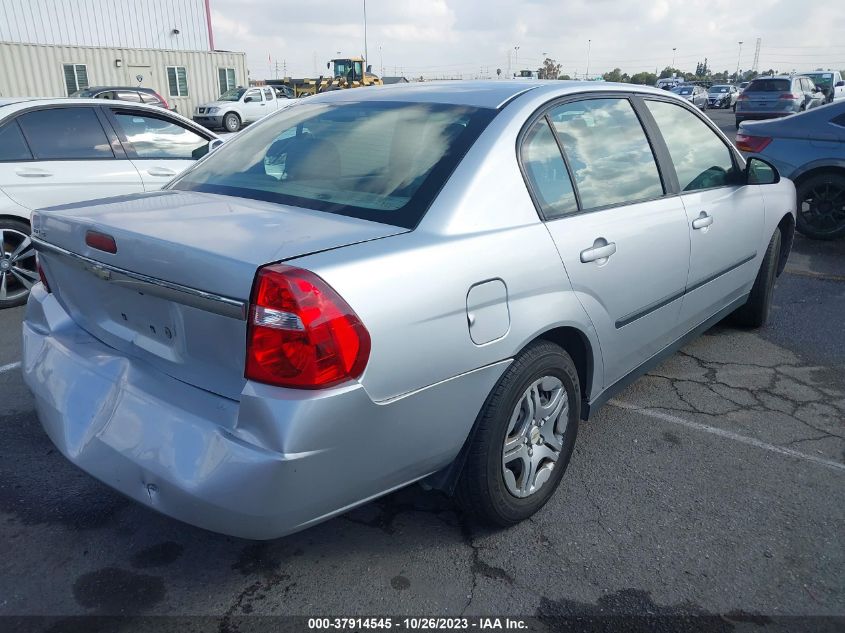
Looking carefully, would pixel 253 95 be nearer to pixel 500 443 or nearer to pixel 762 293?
pixel 762 293

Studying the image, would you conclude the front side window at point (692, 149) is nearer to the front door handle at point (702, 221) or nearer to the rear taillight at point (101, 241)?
the front door handle at point (702, 221)

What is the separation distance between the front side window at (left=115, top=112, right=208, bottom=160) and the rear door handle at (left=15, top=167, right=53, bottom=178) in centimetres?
78

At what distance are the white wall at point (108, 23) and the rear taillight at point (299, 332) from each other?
1190 inches

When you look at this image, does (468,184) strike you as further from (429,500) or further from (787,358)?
(787,358)

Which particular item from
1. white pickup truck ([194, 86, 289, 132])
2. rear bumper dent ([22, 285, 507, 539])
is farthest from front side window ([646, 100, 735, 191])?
white pickup truck ([194, 86, 289, 132])

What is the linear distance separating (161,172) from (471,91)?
3.93m

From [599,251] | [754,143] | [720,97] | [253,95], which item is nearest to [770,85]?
[754,143]

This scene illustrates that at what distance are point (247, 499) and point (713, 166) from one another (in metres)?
3.24

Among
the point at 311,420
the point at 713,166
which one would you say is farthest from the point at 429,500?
the point at 713,166

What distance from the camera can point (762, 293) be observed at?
475 cm

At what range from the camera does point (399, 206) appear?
2.37 metres

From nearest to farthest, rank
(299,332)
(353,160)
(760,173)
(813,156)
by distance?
(299,332) < (353,160) < (760,173) < (813,156)

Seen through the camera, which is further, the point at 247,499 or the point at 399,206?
the point at 399,206

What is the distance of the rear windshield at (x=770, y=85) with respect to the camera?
2251 centimetres
